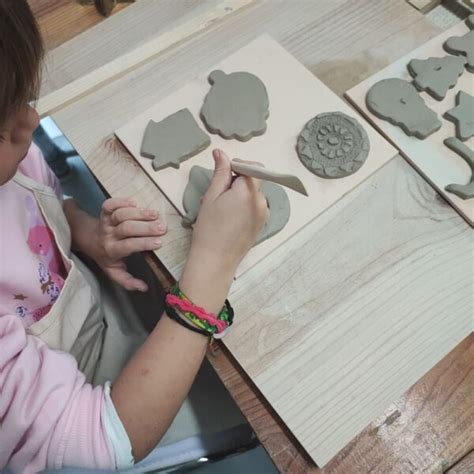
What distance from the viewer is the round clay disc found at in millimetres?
654

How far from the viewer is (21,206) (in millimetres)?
666

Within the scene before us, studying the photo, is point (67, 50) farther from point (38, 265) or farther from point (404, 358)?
point (404, 358)

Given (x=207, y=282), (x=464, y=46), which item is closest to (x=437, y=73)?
(x=464, y=46)

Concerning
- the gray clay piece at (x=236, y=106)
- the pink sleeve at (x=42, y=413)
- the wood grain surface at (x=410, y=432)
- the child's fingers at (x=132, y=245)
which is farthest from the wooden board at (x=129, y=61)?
the wood grain surface at (x=410, y=432)

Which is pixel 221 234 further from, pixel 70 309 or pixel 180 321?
pixel 70 309

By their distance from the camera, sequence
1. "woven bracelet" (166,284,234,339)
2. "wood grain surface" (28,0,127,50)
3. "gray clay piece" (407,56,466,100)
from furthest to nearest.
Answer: "wood grain surface" (28,0,127,50), "gray clay piece" (407,56,466,100), "woven bracelet" (166,284,234,339)

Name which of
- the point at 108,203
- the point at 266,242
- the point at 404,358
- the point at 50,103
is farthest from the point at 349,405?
the point at 50,103

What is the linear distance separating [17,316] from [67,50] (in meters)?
0.41

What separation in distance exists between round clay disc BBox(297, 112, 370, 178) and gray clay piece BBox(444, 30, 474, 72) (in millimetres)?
168

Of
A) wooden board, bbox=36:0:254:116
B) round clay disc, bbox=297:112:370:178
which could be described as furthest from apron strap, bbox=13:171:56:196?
round clay disc, bbox=297:112:370:178

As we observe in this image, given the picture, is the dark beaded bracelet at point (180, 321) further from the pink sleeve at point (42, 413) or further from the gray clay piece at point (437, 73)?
the gray clay piece at point (437, 73)

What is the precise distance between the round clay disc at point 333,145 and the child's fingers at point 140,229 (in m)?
0.19

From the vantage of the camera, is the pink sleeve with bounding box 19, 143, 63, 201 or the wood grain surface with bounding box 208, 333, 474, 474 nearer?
the wood grain surface with bounding box 208, 333, 474, 474

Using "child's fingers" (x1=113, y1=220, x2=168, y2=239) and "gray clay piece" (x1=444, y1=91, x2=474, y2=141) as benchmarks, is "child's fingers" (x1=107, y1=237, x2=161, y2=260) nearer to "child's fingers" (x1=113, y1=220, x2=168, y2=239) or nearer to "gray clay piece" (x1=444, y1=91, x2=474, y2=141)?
"child's fingers" (x1=113, y1=220, x2=168, y2=239)
